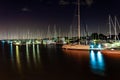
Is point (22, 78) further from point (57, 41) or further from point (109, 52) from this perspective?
point (57, 41)

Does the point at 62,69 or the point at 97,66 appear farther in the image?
the point at 97,66

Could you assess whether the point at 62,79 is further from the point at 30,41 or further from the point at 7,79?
the point at 30,41

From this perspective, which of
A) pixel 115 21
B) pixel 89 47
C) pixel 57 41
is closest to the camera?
pixel 89 47

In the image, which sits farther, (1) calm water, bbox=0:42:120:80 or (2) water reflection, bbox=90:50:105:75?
(2) water reflection, bbox=90:50:105:75

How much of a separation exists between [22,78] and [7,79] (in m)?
1.05

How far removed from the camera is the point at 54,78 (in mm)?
14695

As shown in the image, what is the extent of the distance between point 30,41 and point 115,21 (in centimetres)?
8484

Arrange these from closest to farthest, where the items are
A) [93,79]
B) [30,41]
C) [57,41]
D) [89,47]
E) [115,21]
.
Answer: [93,79], [89,47], [115,21], [57,41], [30,41]

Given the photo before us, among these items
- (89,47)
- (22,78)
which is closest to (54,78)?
(22,78)

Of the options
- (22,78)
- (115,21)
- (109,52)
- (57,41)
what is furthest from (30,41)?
(22,78)

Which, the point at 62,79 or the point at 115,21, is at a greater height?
the point at 115,21

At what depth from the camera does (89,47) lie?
45062 millimetres

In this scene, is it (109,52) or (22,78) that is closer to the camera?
(22,78)

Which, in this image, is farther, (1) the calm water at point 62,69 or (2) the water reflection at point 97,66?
(2) the water reflection at point 97,66
